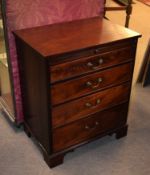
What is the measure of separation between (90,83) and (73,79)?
0.12 metres

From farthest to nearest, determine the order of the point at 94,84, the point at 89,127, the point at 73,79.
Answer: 1. the point at 89,127
2. the point at 94,84
3. the point at 73,79

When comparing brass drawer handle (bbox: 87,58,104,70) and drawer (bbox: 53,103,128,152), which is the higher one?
brass drawer handle (bbox: 87,58,104,70)

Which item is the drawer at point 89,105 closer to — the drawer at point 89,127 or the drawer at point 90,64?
the drawer at point 89,127

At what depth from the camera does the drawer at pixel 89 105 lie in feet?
4.85

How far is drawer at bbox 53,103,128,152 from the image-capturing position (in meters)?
1.57

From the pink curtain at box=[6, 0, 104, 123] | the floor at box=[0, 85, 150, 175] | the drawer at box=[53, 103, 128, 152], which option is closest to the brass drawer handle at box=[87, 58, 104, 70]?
the drawer at box=[53, 103, 128, 152]

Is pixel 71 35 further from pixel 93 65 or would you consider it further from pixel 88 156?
→ pixel 88 156

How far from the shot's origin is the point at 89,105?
1.56 metres

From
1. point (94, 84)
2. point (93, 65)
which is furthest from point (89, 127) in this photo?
point (93, 65)

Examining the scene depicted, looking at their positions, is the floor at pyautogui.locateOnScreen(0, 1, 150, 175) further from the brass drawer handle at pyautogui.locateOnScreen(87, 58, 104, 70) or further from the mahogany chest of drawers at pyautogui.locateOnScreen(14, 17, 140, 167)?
the brass drawer handle at pyautogui.locateOnScreen(87, 58, 104, 70)

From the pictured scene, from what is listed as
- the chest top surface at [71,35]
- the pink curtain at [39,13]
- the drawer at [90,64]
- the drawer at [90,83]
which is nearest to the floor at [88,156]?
the pink curtain at [39,13]

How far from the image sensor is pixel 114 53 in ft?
4.90

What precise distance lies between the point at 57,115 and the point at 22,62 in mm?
384

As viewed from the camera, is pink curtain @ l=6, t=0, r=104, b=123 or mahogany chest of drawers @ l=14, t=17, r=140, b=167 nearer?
mahogany chest of drawers @ l=14, t=17, r=140, b=167
